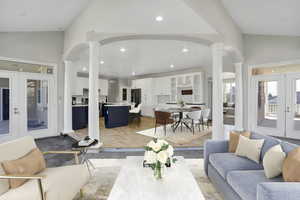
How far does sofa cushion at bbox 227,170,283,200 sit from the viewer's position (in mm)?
1444

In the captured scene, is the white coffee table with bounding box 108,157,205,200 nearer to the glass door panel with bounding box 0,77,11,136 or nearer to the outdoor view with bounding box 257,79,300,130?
the glass door panel with bounding box 0,77,11,136

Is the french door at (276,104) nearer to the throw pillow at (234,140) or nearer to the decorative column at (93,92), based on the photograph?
the throw pillow at (234,140)

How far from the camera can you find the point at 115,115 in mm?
6258

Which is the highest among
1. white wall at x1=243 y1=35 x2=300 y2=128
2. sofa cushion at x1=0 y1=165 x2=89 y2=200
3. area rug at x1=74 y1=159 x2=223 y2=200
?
white wall at x1=243 y1=35 x2=300 y2=128

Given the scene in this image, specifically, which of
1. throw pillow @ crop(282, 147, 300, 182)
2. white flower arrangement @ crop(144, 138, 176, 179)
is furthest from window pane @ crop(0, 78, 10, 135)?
throw pillow @ crop(282, 147, 300, 182)

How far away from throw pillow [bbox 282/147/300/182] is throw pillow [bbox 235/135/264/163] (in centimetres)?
56

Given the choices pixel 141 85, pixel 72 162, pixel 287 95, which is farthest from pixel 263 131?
pixel 141 85

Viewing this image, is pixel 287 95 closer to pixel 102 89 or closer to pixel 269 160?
pixel 269 160

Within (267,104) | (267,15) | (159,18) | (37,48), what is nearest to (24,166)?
(159,18)

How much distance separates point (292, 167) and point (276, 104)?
15.0ft

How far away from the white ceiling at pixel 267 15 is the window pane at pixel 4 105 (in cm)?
609

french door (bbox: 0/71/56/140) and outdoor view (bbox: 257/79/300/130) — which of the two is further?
outdoor view (bbox: 257/79/300/130)

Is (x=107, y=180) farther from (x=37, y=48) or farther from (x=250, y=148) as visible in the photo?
(x=37, y=48)

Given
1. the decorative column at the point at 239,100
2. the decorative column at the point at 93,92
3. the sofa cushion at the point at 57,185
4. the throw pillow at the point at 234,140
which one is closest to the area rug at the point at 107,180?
the sofa cushion at the point at 57,185
